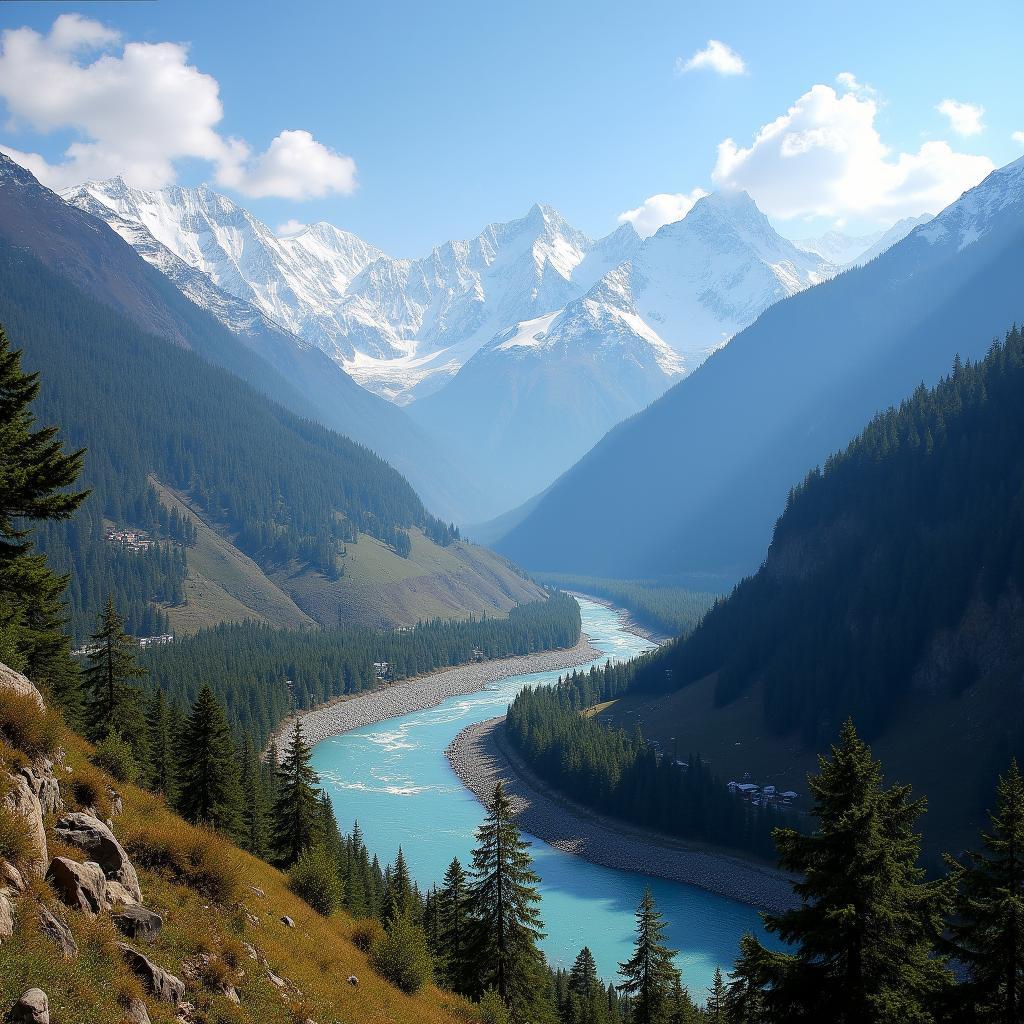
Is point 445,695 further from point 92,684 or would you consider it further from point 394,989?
point 394,989

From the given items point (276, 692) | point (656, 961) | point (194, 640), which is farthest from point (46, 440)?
point (194, 640)

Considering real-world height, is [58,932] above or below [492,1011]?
above

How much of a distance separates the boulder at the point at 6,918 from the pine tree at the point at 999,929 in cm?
2299

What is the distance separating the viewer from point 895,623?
11269 cm

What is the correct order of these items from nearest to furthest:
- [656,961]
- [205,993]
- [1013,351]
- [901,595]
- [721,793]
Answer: [205,993] → [656,961] → [721,793] → [901,595] → [1013,351]

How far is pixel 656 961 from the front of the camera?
136ft

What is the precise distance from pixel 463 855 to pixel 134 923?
7904 centimetres

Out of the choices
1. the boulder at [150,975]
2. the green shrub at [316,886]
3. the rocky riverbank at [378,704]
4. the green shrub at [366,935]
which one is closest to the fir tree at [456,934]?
the green shrub at [366,935]

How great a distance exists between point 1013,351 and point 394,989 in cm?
14346

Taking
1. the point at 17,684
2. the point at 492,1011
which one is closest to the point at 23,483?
the point at 17,684

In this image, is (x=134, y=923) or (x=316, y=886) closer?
(x=134, y=923)

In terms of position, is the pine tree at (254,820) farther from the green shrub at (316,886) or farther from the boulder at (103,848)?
the boulder at (103,848)

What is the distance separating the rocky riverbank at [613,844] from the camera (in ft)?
277

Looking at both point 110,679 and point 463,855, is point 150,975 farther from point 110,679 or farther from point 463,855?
point 463,855
